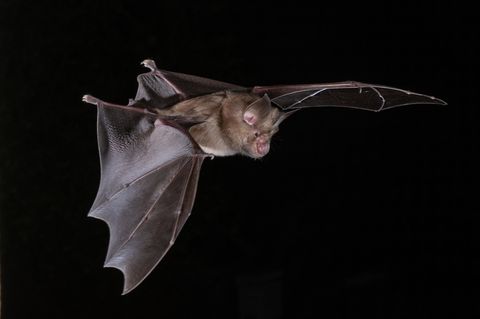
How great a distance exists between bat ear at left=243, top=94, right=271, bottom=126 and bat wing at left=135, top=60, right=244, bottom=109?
109 millimetres

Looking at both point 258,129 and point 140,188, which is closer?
point 258,129

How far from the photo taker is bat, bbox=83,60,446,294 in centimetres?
162

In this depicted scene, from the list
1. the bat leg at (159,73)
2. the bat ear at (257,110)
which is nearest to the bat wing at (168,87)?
the bat leg at (159,73)

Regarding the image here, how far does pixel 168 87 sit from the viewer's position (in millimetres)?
1702

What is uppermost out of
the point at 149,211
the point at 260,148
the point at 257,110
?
the point at 257,110

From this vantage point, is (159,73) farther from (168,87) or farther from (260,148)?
(260,148)

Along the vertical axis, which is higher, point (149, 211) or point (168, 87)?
point (168, 87)

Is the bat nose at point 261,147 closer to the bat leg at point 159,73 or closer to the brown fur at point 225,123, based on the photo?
the brown fur at point 225,123

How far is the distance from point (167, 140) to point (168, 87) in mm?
192

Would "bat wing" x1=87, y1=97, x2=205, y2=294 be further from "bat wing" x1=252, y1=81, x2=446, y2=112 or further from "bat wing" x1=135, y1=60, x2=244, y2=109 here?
"bat wing" x1=252, y1=81, x2=446, y2=112

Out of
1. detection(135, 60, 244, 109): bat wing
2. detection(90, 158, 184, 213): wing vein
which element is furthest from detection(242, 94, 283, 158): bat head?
detection(90, 158, 184, 213): wing vein

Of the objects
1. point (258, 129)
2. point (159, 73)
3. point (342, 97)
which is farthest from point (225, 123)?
point (342, 97)

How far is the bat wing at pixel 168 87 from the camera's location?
65.6 inches

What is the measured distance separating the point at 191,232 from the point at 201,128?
0.98 meters
